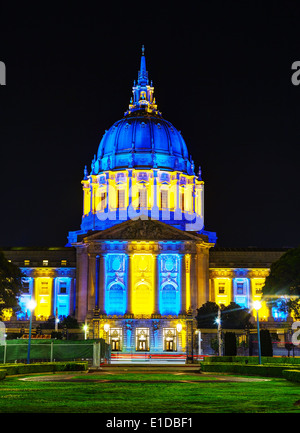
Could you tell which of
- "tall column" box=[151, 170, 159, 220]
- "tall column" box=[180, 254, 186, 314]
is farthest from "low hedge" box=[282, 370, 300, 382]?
"tall column" box=[151, 170, 159, 220]

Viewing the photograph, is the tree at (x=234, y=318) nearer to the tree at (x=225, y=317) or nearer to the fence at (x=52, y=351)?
the tree at (x=225, y=317)

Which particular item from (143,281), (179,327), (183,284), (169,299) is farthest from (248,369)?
(143,281)

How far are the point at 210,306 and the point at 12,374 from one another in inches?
2720

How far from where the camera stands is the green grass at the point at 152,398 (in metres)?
23.3

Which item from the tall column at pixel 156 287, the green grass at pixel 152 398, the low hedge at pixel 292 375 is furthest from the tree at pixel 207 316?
the green grass at pixel 152 398

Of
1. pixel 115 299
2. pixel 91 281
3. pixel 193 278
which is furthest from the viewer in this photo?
pixel 115 299

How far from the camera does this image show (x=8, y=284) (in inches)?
3578

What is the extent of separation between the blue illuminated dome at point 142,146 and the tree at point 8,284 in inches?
2334

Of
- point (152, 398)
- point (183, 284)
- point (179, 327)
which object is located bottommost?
point (152, 398)

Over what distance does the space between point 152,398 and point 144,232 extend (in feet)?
315

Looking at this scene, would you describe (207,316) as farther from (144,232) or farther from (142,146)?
(142,146)

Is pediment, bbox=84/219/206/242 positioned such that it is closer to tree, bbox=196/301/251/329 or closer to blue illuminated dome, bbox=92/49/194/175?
tree, bbox=196/301/251/329
